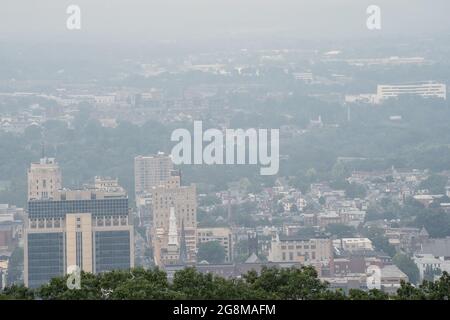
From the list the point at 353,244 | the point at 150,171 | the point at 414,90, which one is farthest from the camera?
the point at 414,90

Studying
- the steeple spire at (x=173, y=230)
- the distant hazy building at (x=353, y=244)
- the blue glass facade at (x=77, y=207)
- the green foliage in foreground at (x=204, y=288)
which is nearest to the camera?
the green foliage in foreground at (x=204, y=288)

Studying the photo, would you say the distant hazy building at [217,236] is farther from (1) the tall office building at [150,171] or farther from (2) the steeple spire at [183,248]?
(1) the tall office building at [150,171]

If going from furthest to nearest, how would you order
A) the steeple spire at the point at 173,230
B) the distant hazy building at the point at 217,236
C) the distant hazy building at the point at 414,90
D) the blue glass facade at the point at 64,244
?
the distant hazy building at the point at 414,90 → the distant hazy building at the point at 217,236 → the steeple spire at the point at 173,230 → the blue glass facade at the point at 64,244

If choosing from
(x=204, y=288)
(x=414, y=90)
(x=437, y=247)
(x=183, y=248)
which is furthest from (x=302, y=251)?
(x=414, y=90)

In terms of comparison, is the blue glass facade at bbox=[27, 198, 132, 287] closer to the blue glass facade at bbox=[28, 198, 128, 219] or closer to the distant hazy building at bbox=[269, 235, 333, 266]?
the blue glass facade at bbox=[28, 198, 128, 219]

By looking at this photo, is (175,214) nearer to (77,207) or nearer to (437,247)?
(77,207)

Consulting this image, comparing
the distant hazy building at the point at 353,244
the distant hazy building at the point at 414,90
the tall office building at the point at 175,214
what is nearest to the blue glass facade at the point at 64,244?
the tall office building at the point at 175,214
